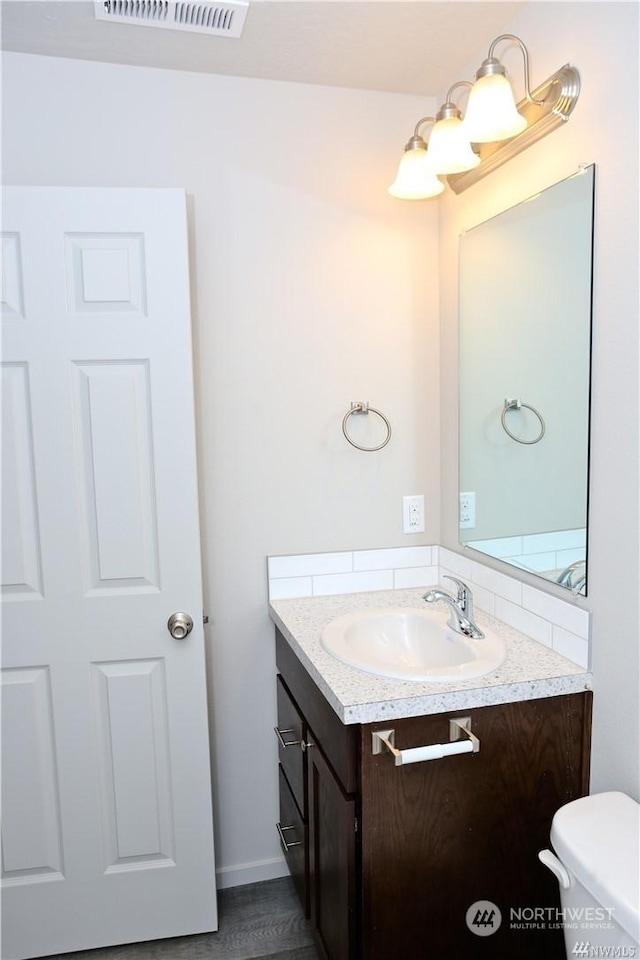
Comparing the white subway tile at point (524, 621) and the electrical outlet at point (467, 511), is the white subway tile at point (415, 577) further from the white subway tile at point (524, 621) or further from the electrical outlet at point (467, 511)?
the white subway tile at point (524, 621)

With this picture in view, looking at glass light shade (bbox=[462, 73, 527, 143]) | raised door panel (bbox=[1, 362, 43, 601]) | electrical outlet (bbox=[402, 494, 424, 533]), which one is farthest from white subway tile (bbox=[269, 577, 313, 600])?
glass light shade (bbox=[462, 73, 527, 143])

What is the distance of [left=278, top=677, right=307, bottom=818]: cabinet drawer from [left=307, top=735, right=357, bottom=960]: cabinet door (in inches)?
3.1

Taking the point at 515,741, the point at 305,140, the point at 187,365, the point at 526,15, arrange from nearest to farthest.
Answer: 1. the point at 515,741
2. the point at 526,15
3. the point at 187,365
4. the point at 305,140

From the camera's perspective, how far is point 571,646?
4.89 ft

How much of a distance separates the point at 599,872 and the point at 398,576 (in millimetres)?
1145

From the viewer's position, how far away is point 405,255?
2.07 m

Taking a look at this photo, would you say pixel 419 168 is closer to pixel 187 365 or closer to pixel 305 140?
pixel 305 140

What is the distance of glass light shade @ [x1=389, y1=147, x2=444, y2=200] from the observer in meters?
1.76

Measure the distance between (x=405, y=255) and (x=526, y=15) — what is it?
26.8 inches

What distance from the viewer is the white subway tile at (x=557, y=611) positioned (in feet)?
4.76

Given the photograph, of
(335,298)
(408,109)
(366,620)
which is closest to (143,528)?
(366,620)

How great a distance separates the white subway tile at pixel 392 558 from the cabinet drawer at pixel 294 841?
2.26ft

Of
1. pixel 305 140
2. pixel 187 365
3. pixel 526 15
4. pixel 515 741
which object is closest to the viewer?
pixel 515 741

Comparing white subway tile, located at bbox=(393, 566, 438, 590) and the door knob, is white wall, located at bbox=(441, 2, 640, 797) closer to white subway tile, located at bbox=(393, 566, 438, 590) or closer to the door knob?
white subway tile, located at bbox=(393, 566, 438, 590)
